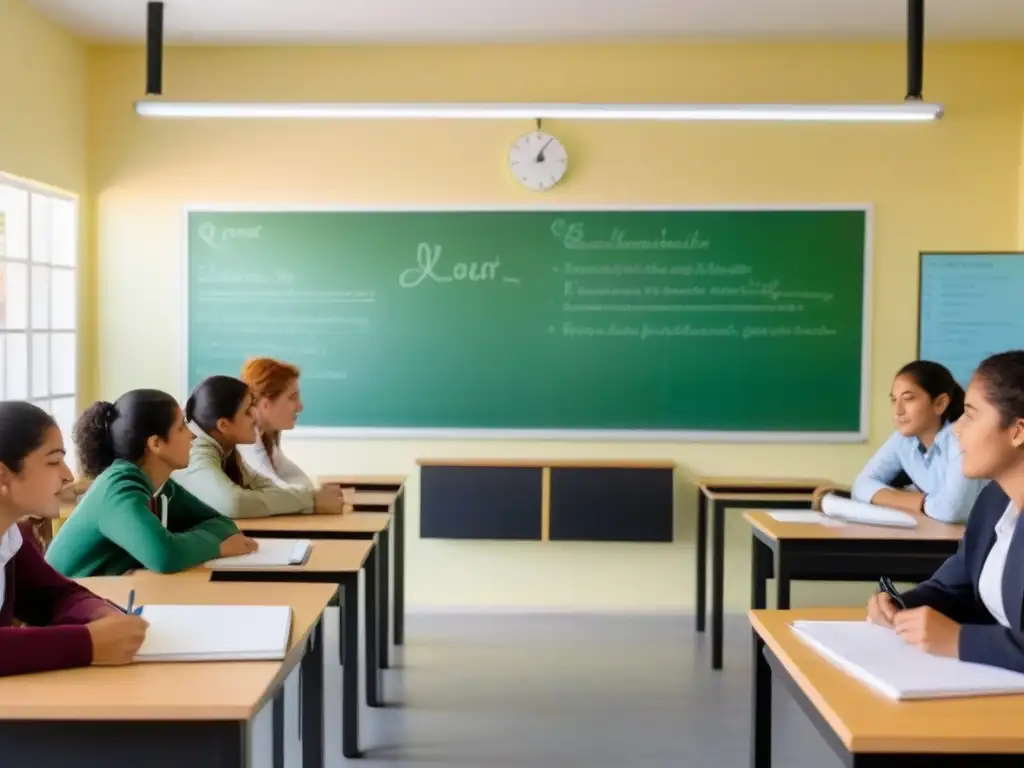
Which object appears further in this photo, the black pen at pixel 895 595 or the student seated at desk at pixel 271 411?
the student seated at desk at pixel 271 411

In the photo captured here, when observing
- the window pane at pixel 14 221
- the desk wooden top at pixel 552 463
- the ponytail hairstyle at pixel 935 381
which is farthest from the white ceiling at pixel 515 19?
the desk wooden top at pixel 552 463

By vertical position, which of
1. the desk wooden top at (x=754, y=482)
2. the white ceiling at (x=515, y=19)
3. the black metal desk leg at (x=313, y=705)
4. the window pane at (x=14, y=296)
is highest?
the white ceiling at (x=515, y=19)

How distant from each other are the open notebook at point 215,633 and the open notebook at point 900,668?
995 millimetres

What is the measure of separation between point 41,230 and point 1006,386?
446cm

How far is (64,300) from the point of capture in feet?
16.6

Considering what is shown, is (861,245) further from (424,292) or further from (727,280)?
(424,292)

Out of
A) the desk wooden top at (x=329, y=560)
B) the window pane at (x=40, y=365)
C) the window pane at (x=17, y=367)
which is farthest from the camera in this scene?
the window pane at (x=40, y=365)

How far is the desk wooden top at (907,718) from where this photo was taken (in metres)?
1.43

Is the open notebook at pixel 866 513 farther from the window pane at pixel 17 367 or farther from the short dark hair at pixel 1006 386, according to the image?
the window pane at pixel 17 367

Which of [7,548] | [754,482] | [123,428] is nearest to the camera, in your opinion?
[7,548]

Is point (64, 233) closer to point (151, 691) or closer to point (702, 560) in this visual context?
point (702, 560)

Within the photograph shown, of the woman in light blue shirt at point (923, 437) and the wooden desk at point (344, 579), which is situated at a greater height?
the woman in light blue shirt at point (923, 437)

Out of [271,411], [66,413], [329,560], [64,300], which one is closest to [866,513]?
[329,560]

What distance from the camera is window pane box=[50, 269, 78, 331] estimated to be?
5.02 metres
